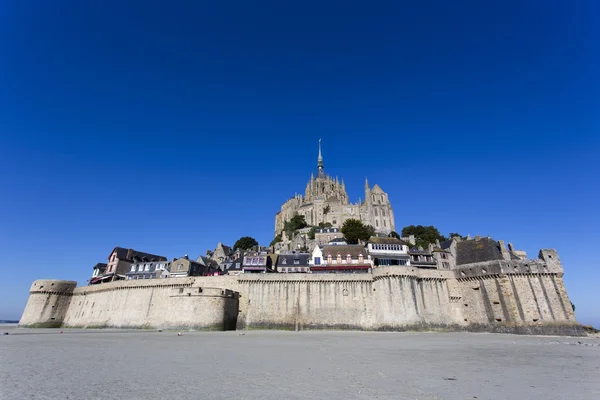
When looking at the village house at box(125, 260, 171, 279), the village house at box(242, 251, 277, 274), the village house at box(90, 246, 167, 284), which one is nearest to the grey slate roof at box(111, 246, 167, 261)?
the village house at box(90, 246, 167, 284)

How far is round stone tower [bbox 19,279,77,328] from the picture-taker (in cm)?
4630

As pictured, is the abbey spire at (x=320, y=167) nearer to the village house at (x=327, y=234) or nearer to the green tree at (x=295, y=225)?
the green tree at (x=295, y=225)

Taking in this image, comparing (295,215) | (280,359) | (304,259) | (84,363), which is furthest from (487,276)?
(295,215)

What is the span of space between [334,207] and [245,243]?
32758 mm

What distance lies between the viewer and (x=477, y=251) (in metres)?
41.1

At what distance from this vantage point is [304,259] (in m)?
49.2

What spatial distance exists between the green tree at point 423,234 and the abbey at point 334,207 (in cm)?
903

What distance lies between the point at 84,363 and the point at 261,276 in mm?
29262

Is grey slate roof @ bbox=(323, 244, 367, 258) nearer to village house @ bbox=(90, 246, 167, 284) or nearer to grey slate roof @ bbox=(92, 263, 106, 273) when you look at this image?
village house @ bbox=(90, 246, 167, 284)

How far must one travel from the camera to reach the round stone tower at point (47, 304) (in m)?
46.3

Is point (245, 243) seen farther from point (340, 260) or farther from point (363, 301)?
point (363, 301)

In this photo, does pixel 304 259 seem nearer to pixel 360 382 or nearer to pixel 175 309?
pixel 175 309

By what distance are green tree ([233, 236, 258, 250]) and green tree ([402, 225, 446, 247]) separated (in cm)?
4135

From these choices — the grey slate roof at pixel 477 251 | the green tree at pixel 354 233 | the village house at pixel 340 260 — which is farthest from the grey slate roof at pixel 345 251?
the green tree at pixel 354 233
